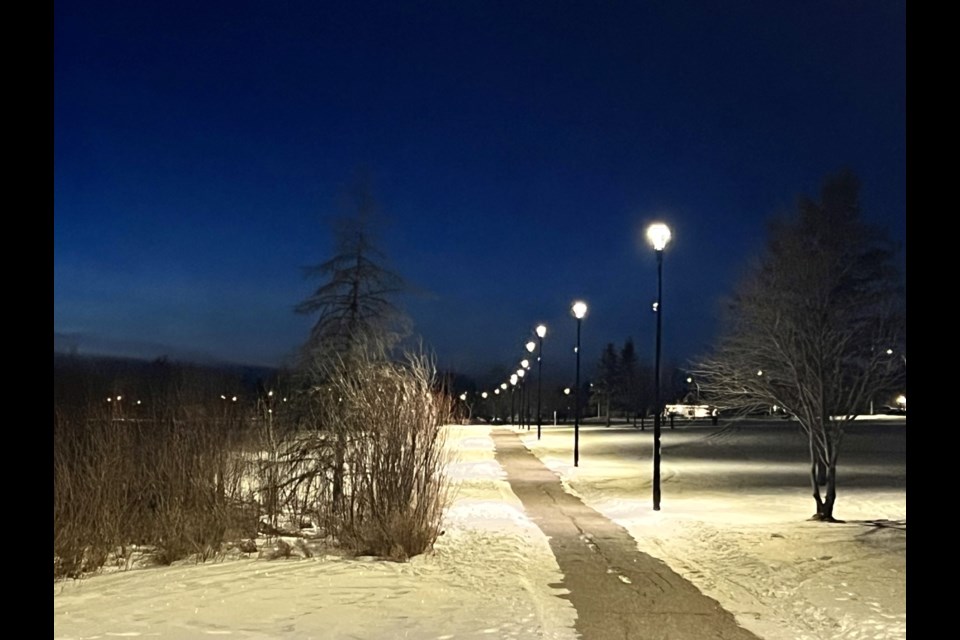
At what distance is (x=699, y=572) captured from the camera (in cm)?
1250

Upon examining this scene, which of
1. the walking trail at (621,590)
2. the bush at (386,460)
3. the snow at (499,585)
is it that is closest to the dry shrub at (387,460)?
the bush at (386,460)

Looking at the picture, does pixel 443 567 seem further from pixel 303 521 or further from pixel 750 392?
pixel 750 392

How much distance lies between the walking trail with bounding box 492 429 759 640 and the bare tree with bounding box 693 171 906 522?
4.26 m

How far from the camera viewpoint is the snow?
30.0 feet

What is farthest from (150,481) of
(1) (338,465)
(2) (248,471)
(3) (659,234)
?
(3) (659,234)

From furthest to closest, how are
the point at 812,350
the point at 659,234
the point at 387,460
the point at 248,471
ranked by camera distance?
the point at 659,234 < the point at 812,350 < the point at 248,471 < the point at 387,460

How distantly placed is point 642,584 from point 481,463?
79.3 feet

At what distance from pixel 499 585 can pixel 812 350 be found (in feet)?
31.6

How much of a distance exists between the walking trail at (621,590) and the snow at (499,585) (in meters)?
0.24

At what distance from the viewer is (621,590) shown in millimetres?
11125

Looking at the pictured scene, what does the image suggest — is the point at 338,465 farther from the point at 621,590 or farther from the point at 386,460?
the point at 621,590
